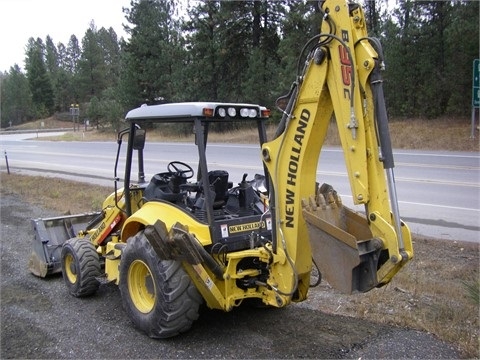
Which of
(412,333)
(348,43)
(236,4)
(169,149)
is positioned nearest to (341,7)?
(348,43)

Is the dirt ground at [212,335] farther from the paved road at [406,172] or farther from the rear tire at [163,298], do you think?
the paved road at [406,172]

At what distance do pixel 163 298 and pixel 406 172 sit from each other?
1210cm

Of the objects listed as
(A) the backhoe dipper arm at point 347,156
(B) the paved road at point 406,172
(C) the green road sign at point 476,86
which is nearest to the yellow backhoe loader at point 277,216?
(A) the backhoe dipper arm at point 347,156

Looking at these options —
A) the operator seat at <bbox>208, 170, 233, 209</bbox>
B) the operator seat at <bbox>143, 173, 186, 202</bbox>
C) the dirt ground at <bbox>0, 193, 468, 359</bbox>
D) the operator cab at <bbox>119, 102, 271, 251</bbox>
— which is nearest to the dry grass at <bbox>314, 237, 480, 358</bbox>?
the dirt ground at <bbox>0, 193, 468, 359</bbox>

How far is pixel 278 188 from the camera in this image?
3957 mm

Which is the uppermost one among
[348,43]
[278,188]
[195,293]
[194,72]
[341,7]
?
[194,72]

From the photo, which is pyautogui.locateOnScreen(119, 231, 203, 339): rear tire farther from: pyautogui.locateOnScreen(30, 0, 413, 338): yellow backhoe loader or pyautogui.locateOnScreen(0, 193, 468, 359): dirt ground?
pyautogui.locateOnScreen(0, 193, 468, 359): dirt ground

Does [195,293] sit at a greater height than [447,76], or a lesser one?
lesser

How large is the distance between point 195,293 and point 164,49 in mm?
33312

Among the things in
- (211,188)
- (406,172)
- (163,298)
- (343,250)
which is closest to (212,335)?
(163,298)

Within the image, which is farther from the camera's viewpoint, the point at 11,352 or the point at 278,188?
the point at 11,352

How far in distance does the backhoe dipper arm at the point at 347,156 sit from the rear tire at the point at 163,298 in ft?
3.67

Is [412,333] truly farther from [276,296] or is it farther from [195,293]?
[195,293]

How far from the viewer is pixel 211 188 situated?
4652 millimetres
